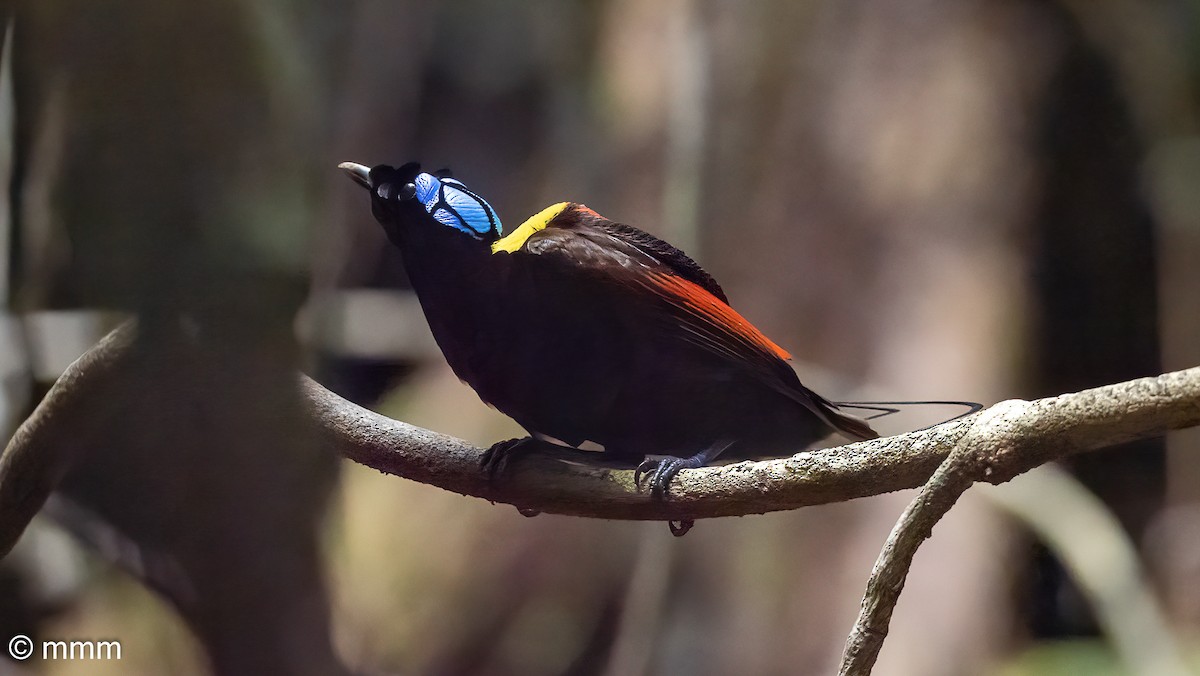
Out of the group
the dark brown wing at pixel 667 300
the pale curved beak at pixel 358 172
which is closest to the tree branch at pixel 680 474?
the dark brown wing at pixel 667 300

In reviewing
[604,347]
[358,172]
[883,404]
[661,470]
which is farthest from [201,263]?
[883,404]

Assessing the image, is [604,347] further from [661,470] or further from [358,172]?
[358,172]

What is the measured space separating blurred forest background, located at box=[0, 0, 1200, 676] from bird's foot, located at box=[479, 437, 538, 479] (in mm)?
51

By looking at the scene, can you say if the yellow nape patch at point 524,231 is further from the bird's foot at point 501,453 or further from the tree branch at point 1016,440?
the tree branch at point 1016,440

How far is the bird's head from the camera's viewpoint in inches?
43.5

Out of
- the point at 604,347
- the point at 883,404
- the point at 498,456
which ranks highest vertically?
the point at 883,404

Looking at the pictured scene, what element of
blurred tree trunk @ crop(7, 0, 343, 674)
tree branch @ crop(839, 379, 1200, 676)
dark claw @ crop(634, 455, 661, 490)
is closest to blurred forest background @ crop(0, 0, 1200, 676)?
blurred tree trunk @ crop(7, 0, 343, 674)

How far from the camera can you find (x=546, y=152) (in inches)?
49.9

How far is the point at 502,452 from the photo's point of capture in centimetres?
111

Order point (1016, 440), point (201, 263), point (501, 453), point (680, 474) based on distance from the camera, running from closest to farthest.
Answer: point (1016, 440) → point (680, 474) → point (501, 453) → point (201, 263)

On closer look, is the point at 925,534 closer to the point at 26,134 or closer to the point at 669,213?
the point at 669,213

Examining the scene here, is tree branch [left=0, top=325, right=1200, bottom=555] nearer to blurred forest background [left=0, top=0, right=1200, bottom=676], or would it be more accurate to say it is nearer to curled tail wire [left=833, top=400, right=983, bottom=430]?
blurred forest background [left=0, top=0, right=1200, bottom=676]

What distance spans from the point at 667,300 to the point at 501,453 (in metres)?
0.26

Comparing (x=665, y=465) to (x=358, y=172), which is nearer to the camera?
(x=665, y=465)
